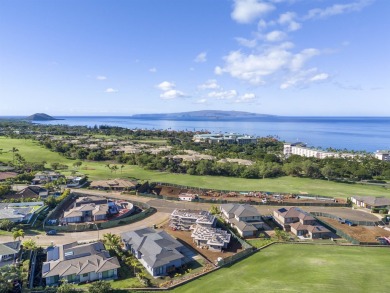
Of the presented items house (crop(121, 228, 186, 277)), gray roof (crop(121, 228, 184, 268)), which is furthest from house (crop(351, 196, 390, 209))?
gray roof (crop(121, 228, 184, 268))

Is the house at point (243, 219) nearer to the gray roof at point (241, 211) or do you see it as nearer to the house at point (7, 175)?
the gray roof at point (241, 211)

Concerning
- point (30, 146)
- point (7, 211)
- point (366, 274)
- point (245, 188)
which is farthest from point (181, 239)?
point (30, 146)

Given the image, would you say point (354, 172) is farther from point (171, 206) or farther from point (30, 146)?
point (30, 146)

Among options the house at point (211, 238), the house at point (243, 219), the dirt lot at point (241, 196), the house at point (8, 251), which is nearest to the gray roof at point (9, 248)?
the house at point (8, 251)

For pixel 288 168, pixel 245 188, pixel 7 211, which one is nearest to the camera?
pixel 7 211

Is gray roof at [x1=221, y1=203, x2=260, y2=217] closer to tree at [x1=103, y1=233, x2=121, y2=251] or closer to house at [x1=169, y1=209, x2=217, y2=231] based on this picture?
house at [x1=169, y1=209, x2=217, y2=231]

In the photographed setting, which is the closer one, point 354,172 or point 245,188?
point 245,188

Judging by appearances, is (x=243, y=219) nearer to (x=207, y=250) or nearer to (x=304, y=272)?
(x=207, y=250)

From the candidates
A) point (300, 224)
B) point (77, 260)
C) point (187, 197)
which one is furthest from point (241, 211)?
point (77, 260)
